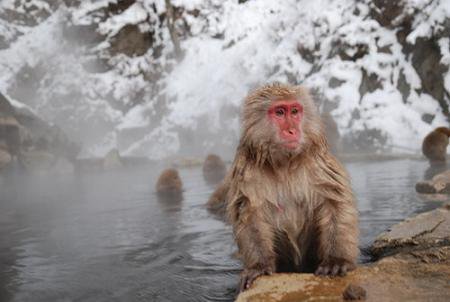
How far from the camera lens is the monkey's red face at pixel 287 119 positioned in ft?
8.24

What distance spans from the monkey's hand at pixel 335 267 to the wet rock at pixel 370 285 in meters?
0.03

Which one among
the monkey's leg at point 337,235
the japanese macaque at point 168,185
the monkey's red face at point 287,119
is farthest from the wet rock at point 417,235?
the japanese macaque at point 168,185

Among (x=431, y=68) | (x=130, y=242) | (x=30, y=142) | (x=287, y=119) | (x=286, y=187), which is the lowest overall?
(x=130, y=242)

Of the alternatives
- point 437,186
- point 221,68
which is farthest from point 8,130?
point 437,186

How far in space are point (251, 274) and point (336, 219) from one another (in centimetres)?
49

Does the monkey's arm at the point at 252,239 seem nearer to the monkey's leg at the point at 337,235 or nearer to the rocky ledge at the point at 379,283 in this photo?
the rocky ledge at the point at 379,283

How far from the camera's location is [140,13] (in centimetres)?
1820

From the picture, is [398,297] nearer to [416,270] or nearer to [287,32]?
[416,270]

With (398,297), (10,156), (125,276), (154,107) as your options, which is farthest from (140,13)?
(398,297)

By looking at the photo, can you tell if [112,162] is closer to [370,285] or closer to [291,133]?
[291,133]

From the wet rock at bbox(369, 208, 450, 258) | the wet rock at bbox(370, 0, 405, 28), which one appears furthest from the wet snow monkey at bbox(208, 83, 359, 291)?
the wet rock at bbox(370, 0, 405, 28)

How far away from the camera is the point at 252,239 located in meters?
2.50

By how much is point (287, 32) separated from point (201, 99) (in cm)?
316

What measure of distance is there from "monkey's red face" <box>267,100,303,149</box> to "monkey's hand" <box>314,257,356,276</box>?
551 millimetres
